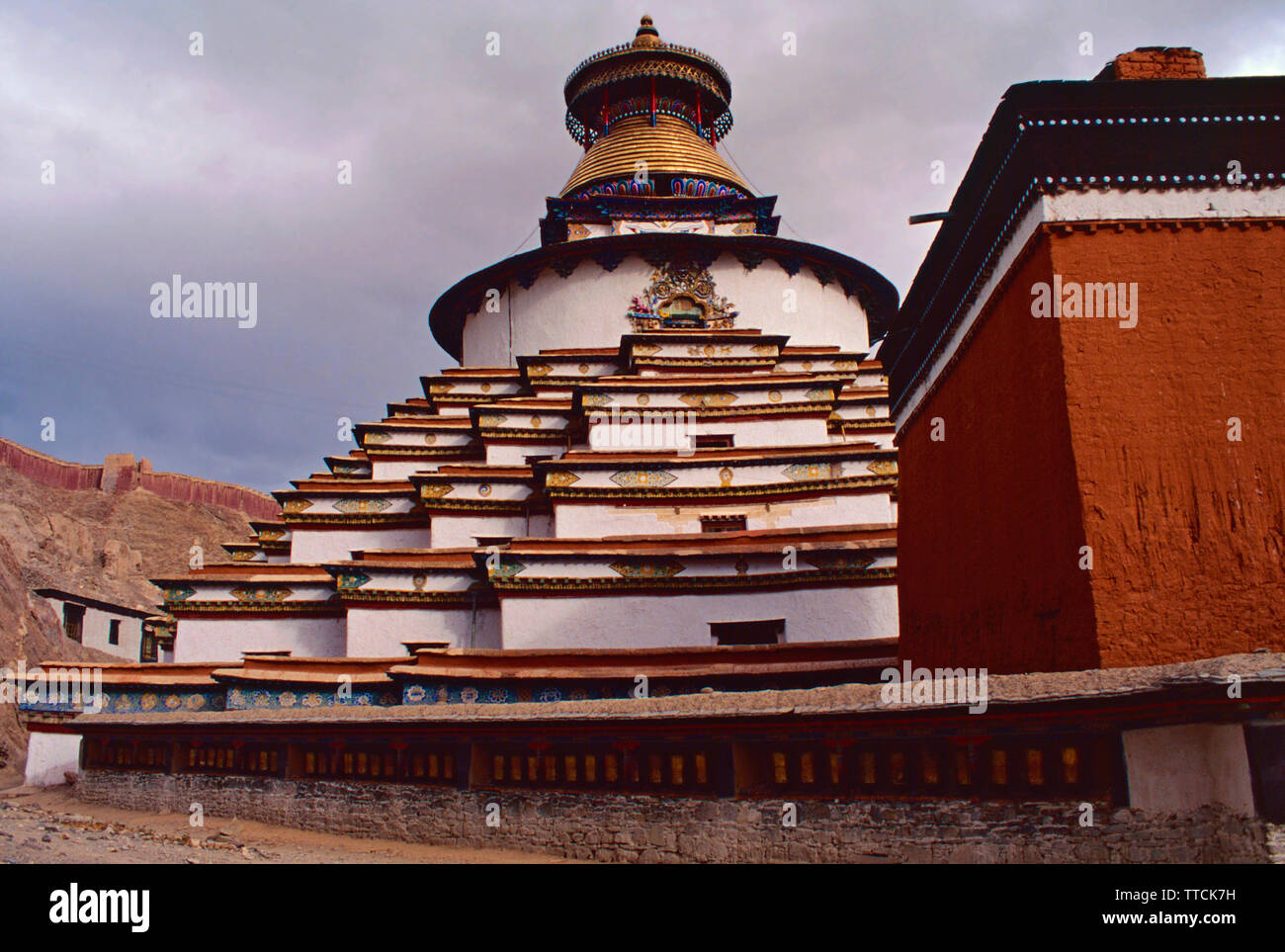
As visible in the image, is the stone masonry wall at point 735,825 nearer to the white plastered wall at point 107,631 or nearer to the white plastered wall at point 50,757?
the white plastered wall at point 50,757

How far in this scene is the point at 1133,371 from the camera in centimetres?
681

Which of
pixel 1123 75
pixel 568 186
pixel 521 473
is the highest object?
pixel 568 186

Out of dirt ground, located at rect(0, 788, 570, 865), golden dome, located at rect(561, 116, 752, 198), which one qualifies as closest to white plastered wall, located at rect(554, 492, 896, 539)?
dirt ground, located at rect(0, 788, 570, 865)

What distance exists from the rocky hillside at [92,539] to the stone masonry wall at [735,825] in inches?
891

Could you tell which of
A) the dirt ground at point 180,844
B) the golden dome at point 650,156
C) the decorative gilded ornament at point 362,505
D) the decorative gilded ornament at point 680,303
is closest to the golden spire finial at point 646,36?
the golden dome at point 650,156

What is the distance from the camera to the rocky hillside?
33.8 metres

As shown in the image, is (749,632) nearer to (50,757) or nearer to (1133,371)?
(1133,371)

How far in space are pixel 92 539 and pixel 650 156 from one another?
3817cm

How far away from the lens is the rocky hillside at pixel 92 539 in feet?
111
